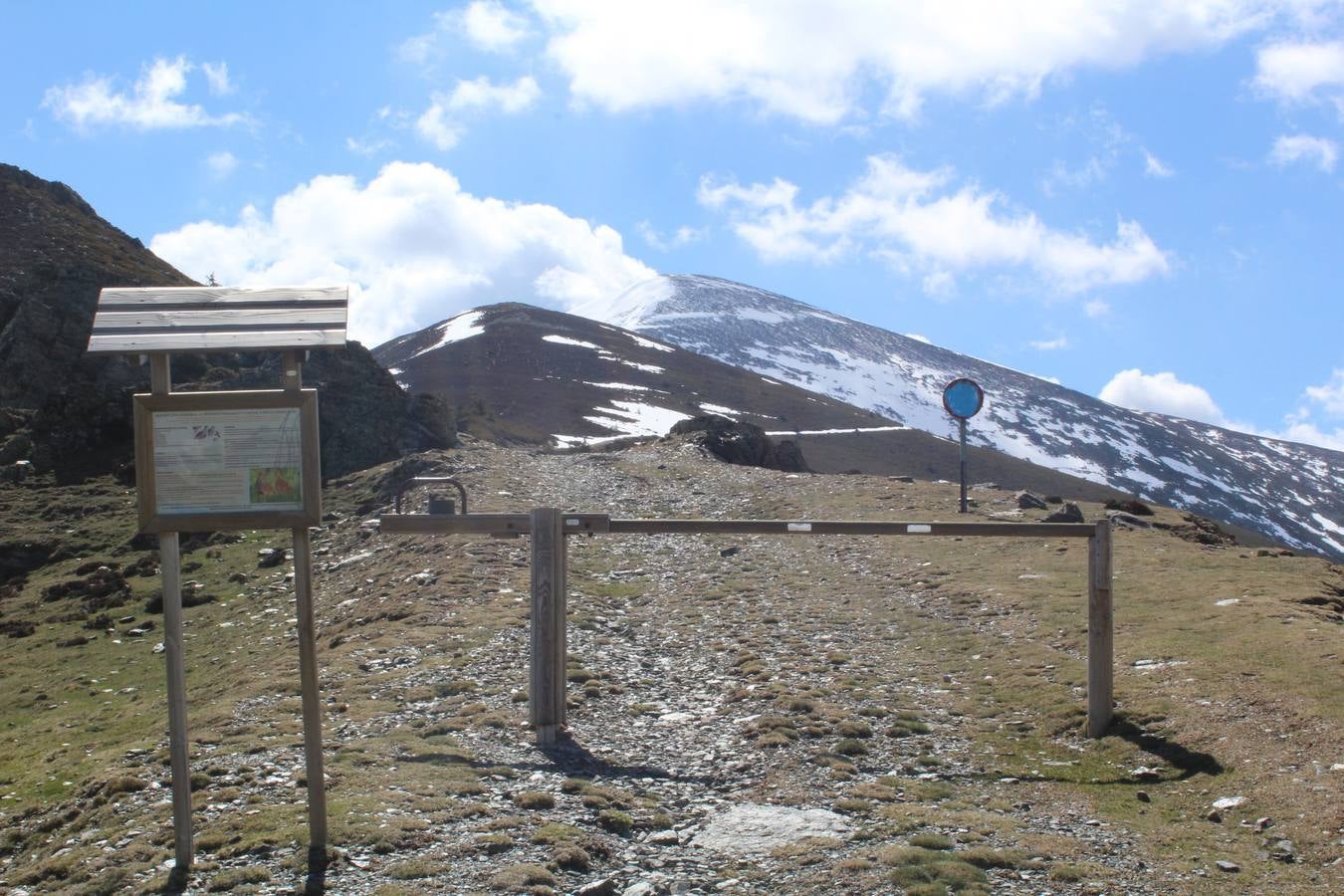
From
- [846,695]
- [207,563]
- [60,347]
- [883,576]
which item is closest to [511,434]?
[60,347]

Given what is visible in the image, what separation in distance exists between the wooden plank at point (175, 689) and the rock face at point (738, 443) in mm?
47058

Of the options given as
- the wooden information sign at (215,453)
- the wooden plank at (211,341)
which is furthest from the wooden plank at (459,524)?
the wooden plank at (211,341)

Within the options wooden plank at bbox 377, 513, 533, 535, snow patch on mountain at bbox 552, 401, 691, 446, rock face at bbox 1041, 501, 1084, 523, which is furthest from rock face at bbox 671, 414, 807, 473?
snow patch on mountain at bbox 552, 401, 691, 446

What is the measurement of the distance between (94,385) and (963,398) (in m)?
37.2

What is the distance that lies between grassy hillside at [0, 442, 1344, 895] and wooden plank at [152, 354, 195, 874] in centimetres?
28

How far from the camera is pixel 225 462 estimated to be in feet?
29.2

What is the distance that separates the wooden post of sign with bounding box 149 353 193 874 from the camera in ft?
28.5

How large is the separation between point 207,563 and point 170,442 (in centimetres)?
2310

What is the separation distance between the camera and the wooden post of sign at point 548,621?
486 inches

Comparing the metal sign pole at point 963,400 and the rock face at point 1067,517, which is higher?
the metal sign pole at point 963,400

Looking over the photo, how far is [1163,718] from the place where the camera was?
1216 cm

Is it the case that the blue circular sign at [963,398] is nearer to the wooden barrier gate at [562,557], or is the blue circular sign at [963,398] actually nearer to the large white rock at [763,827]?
the wooden barrier gate at [562,557]

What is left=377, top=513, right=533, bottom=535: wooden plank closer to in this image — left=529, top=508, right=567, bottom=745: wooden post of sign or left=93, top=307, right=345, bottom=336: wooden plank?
left=529, top=508, right=567, bottom=745: wooden post of sign

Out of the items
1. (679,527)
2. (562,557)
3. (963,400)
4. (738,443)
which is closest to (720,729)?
(679,527)
